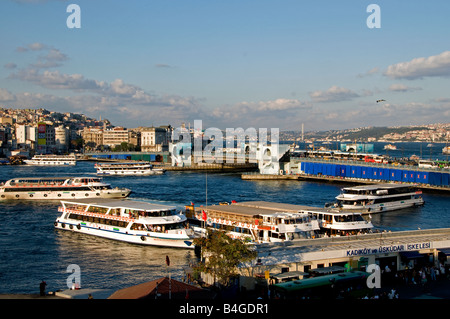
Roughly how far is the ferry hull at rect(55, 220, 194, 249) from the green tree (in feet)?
25.0

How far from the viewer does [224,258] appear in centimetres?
1300

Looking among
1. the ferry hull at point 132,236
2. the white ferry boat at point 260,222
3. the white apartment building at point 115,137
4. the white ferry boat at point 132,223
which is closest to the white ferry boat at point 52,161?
the white apartment building at point 115,137

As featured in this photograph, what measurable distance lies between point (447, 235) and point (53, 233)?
17.7 metres

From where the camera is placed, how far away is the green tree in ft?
42.4

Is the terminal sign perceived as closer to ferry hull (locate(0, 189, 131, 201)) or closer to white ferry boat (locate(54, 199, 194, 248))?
white ferry boat (locate(54, 199, 194, 248))

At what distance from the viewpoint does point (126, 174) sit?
64.9 meters

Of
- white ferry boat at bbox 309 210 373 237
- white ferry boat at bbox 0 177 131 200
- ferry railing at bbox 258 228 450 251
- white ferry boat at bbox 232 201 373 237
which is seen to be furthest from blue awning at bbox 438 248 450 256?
white ferry boat at bbox 0 177 131 200

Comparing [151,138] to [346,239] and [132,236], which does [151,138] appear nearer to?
[132,236]

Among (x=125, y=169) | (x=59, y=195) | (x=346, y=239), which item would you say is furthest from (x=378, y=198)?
(x=125, y=169)

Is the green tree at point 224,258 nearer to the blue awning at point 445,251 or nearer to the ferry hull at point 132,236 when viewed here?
the blue awning at point 445,251

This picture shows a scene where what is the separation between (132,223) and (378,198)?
698 inches
